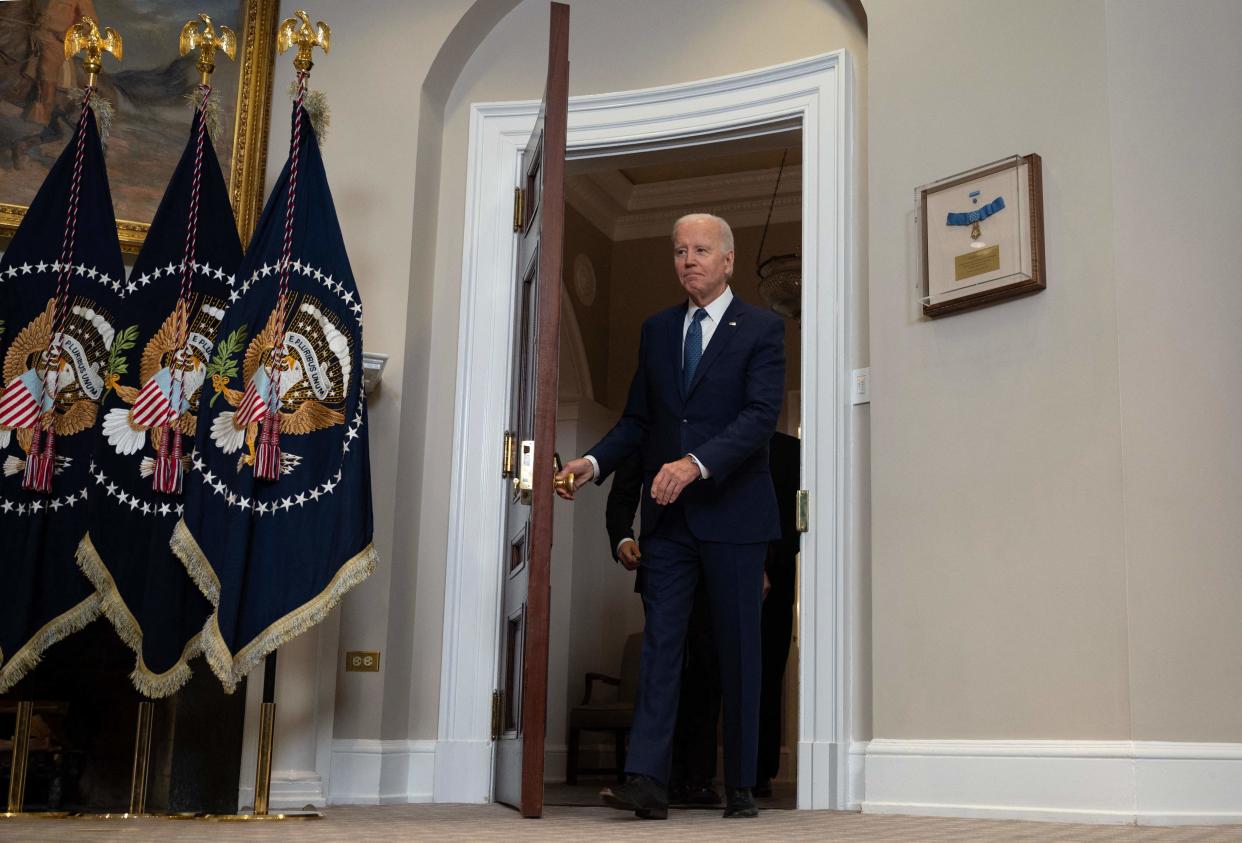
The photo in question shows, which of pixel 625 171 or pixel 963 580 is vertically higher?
pixel 625 171

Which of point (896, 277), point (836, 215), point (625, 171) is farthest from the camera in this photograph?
point (625, 171)

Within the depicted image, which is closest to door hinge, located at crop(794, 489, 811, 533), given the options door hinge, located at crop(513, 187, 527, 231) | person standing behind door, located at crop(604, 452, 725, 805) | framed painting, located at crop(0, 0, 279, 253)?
person standing behind door, located at crop(604, 452, 725, 805)

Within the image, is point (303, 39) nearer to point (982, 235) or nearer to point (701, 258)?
point (701, 258)

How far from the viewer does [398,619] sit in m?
4.39

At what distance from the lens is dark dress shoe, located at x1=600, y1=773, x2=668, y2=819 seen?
3.25 meters

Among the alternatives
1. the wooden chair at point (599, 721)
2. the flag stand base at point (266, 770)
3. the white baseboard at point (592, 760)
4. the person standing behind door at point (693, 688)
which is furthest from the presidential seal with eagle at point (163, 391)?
the white baseboard at point (592, 760)

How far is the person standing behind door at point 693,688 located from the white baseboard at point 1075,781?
813 mm

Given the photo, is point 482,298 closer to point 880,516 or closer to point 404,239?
point 404,239

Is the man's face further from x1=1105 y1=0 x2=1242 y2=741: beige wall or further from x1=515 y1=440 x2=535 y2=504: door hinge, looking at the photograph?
x1=1105 y1=0 x2=1242 y2=741: beige wall

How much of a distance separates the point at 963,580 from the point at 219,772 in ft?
6.94

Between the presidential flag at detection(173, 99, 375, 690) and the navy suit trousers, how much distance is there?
81cm

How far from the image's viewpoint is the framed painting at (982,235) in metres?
3.63

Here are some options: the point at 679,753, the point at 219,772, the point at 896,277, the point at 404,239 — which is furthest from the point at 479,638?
the point at 896,277

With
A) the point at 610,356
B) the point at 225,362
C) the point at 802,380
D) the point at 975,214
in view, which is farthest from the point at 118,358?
the point at 610,356
